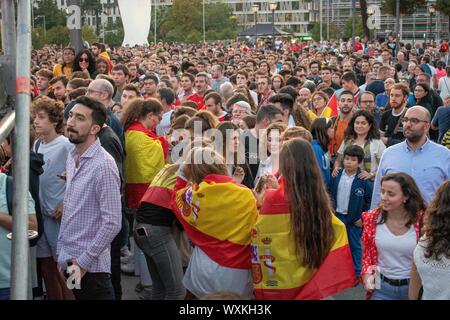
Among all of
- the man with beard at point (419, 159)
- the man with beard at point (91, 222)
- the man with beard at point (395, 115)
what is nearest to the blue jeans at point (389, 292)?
the man with beard at point (419, 159)

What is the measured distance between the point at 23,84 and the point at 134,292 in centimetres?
568

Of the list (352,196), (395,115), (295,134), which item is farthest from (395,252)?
(395,115)

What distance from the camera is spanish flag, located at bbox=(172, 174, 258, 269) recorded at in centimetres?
525

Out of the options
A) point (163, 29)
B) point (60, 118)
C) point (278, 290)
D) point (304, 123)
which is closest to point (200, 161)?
point (278, 290)

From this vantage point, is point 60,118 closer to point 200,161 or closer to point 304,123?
point 200,161

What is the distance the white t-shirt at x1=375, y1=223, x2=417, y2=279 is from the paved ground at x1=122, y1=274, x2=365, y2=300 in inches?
66.1

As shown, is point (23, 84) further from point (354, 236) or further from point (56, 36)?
point (56, 36)

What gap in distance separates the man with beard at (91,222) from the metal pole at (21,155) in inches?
108

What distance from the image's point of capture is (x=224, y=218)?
5258 mm

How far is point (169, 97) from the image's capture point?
11.0m

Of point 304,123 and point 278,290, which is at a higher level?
point 304,123

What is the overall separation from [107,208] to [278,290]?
4.01 feet

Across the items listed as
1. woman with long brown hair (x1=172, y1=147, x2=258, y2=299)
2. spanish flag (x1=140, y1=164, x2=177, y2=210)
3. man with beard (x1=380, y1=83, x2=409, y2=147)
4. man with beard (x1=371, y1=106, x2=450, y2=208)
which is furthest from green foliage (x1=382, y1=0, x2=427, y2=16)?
woman with long brown hair (x1=172, y1=147, x2=258, y2=299)

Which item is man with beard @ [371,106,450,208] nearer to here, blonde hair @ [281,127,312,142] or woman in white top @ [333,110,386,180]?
blonde hair @ [281,127,312,142]
